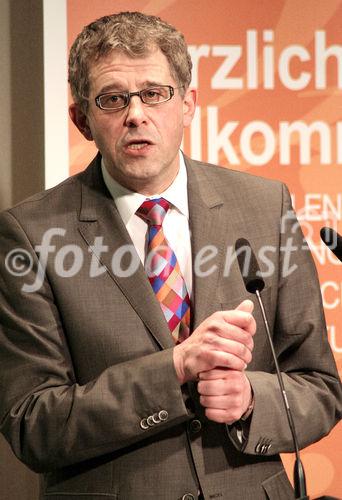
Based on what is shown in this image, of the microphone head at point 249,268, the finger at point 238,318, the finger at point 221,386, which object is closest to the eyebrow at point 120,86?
the microphone head at point 249,268

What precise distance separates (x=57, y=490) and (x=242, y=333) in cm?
65

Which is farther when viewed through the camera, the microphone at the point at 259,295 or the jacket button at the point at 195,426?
the jacket button at the point at 195,426

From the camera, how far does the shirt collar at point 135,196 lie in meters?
2.34

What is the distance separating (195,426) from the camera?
6.97ft

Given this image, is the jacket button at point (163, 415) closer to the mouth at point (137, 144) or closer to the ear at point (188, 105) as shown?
the mouth at point (137, 144)

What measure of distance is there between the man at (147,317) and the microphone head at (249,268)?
0.36ft

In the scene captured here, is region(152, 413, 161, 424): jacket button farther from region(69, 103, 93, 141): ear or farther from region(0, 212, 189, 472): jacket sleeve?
region(69, 103, 93, 141): ear

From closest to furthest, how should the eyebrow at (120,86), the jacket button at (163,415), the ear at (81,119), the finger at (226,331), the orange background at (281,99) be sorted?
the finger at (226,331), the jacket button at (163,415), the eyebrow at (120,86), the ear at (81,119), the orange background at (281,99)

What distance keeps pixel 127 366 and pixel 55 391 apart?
19 cm

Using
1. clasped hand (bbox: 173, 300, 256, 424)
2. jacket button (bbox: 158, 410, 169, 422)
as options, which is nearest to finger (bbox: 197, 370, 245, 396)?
clasped hand (bbox: 173, 300, 256, 424)

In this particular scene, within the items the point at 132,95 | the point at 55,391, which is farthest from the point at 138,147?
the point at 55,391

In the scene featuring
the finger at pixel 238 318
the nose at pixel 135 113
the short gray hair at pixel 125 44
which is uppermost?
the short gray hair at pixel 125 44

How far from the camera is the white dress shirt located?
2.30 meters

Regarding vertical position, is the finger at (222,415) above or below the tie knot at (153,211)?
below
